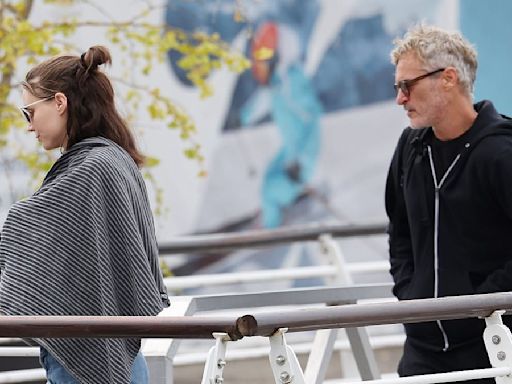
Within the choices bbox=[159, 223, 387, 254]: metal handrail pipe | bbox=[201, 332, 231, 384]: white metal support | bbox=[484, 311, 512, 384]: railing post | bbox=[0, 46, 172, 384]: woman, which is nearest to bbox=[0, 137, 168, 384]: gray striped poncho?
bbox=[0, 46, 172, 384]: woman

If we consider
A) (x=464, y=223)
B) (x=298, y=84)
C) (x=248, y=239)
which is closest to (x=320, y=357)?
(x=464, y=223)

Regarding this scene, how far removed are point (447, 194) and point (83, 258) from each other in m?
1.21

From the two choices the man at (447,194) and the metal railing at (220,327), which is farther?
the man at (447,194)

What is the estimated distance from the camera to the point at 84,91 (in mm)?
3479

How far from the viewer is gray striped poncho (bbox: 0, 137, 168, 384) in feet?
10.6

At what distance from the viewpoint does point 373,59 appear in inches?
445

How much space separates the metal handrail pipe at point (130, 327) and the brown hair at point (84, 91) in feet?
2.13

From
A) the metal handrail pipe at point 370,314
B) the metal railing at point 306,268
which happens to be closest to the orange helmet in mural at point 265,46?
the metal railing at point 306,268

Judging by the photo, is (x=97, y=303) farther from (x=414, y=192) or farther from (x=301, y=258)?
(x=301, y=258)

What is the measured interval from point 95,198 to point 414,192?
1.16 m

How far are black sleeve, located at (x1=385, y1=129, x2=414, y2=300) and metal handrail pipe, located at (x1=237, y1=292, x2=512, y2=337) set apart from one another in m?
0.81

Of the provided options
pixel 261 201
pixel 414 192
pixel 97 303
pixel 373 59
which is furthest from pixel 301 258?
pixel 97 303

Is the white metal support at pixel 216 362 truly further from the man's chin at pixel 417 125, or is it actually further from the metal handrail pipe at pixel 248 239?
the metal handrail pipe at pixel 248 239

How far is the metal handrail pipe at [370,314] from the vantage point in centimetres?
291
